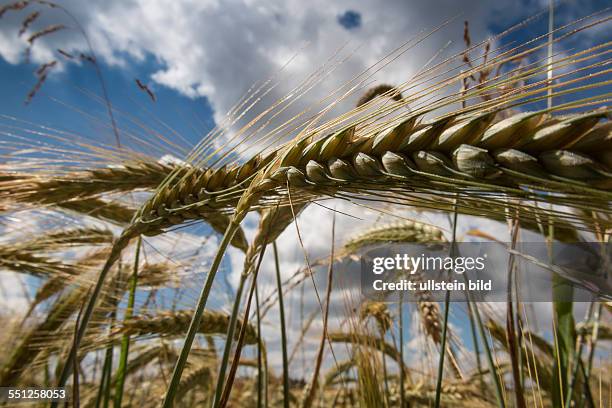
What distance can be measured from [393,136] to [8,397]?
2093 mm

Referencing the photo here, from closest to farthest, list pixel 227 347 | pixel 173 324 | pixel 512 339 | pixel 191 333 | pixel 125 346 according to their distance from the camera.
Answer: pixel 191 333, pixel 227 347, pixel 512 339, pixel 125 346, pixel 173 324

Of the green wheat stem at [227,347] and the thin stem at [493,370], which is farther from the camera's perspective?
the thin stem at [493,370]

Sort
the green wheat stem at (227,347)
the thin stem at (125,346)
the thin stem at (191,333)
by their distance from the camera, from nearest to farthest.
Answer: the thin stem at (191,333) → the green wheat stem at (227,347) → the thin stem at (125,346)

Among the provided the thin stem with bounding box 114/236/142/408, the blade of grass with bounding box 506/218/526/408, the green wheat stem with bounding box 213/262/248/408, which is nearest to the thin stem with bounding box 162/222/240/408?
the green wheat stem with bounding box 213/262/248/408

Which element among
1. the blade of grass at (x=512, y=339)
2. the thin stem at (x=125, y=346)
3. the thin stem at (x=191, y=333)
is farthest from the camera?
the thin stem at (x=125, y=346)

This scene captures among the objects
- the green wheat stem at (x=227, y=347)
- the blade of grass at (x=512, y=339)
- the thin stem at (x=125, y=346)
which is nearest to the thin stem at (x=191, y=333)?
the green wheat stem at (x=227, y=347)

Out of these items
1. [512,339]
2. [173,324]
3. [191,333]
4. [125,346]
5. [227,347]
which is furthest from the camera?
[173,324]

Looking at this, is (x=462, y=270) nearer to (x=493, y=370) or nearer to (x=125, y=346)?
(x=493, y=370)

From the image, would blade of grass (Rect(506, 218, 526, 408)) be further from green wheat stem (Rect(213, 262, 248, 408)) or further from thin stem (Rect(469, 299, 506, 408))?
green wheat stem (Rect(213, 262, 248, 408))

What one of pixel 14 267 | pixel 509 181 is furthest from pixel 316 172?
pixel 14 267

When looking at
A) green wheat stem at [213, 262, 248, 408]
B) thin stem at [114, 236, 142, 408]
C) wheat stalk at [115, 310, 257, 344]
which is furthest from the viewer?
wheat stalk at [115, 310, 257, 344]

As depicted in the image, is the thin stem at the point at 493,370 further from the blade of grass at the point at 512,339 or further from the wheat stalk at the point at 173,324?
the wheat stalk at the point at 173,324

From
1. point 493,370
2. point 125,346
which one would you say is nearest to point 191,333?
point 493,370

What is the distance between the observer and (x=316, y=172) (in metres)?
0.86
